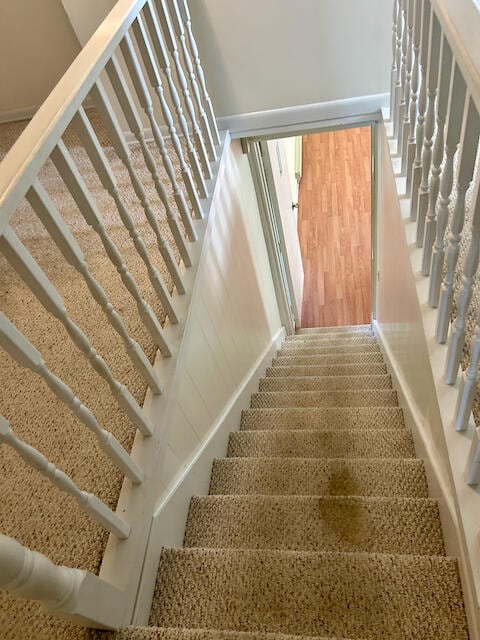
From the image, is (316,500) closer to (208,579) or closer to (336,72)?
(208,579)

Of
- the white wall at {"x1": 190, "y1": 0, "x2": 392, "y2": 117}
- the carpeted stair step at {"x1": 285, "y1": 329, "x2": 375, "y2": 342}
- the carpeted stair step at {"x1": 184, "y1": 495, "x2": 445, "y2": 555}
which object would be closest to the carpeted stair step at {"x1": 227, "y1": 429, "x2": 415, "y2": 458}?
the carpeted stair step at {"x1": 184, "y1": 495, "x2": 445, "y2": 555}

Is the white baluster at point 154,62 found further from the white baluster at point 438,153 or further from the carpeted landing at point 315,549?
the carpeted landing at point 315,549

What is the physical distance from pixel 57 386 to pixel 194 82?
1.44 meters

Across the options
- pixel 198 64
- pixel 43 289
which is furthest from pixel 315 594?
pixel 198 64

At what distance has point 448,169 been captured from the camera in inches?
44.2

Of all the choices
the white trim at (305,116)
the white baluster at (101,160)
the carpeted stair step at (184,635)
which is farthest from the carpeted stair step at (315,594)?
the white trim at (305,116)

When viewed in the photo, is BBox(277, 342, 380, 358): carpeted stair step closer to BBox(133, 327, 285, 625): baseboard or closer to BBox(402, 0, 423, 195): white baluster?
BBox(133, 327, 285, 625): baseboard

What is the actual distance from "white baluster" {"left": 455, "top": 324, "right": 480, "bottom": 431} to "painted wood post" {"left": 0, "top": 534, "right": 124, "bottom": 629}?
2.75 ft

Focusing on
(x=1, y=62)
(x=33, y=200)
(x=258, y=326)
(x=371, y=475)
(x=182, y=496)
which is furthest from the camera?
(x=258, y=326)

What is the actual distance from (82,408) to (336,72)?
77.3 inches

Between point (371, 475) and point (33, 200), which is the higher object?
point (33, 200)

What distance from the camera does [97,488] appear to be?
3.96 ft

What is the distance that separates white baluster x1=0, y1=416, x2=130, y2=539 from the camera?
78cm

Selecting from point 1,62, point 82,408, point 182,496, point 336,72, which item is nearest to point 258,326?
point 336,72
